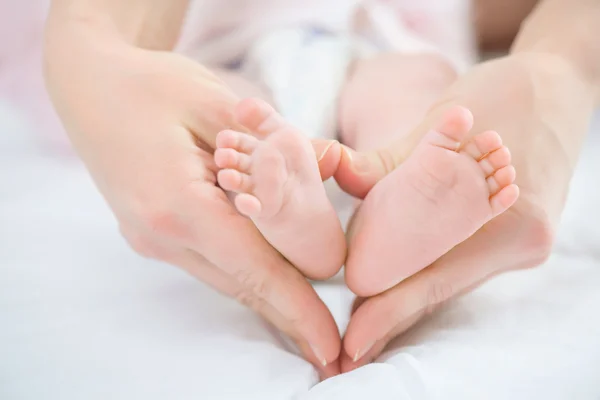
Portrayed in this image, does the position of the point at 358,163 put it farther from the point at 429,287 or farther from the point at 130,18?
the point at 130,18

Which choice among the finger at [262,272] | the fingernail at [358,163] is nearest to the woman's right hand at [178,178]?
the finger at [262,272]

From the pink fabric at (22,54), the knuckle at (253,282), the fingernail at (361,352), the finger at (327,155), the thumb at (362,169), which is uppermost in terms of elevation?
the finger at (327,155)

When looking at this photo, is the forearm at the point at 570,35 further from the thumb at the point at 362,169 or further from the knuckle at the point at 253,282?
the knuckle at the point at 253,282

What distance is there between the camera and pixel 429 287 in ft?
1.51

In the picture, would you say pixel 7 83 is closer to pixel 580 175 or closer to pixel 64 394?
pixel 64 394

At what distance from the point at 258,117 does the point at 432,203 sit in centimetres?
15

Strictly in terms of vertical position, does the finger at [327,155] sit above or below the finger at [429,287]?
above

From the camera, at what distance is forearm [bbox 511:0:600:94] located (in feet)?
1.85

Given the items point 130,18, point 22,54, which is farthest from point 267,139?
point 22,54

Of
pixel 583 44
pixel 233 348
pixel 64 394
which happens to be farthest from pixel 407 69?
pixel 64 394

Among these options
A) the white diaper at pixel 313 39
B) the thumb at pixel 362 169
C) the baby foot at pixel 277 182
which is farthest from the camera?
the white diaper at pixel 313 39

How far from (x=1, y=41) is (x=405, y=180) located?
71 cm

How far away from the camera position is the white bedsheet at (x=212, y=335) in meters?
0.43

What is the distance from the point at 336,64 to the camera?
2.43 ft
